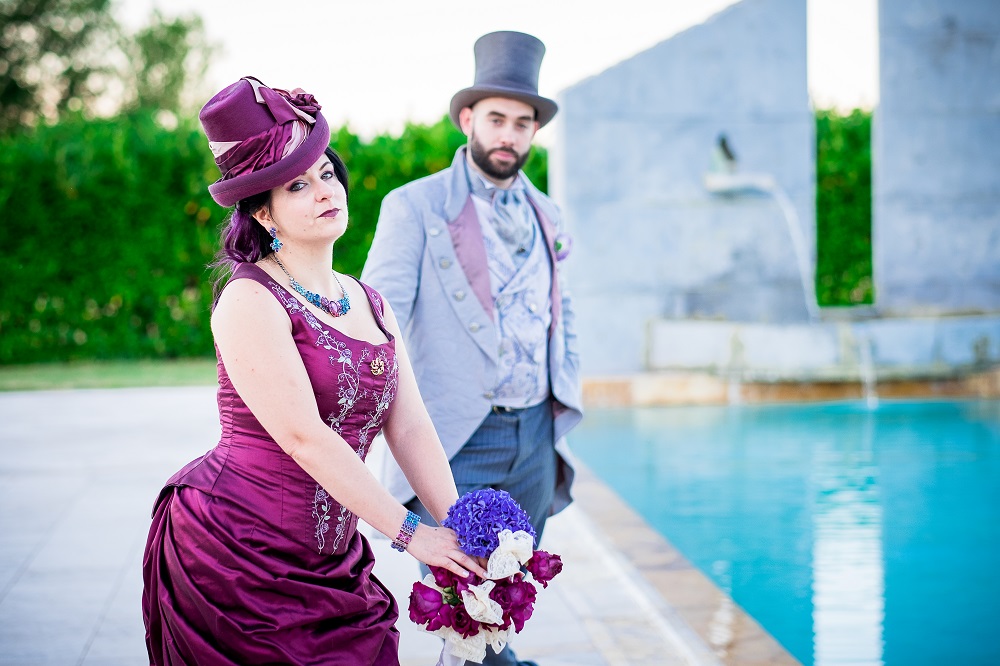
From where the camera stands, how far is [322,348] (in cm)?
193

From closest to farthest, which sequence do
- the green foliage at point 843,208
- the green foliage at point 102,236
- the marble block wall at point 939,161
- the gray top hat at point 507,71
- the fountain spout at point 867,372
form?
the gray top hat at point 507,71 < the fountain spout at point 867,372 < the marble block wall at point 939,161 < the green foliage at point 102,236 < the green foliage at point 843,208

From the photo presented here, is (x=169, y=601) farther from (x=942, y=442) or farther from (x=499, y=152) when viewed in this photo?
(x=942, y=442)

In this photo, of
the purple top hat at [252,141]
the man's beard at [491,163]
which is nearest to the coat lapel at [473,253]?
the man's beard at [491,163]

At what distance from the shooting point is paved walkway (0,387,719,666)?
347cm

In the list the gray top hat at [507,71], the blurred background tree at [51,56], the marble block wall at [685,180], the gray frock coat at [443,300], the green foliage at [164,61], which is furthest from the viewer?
the green foliage at [164,61]

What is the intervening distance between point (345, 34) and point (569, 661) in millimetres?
19940

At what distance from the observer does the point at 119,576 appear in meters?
4.33

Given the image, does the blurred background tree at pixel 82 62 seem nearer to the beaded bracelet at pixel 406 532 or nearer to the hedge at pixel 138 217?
the hedge at pixel 138 217

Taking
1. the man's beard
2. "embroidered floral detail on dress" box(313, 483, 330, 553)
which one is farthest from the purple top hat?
the man's beard

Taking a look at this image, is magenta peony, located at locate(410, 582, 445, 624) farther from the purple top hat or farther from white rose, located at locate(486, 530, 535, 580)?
the purple top hat

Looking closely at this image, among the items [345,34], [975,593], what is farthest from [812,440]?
[345,34]

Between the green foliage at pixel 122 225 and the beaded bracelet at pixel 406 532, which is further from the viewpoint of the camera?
the green foliage at pixel 122 225

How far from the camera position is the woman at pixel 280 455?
6.09 ft

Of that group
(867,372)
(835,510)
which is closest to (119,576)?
(835,510)
